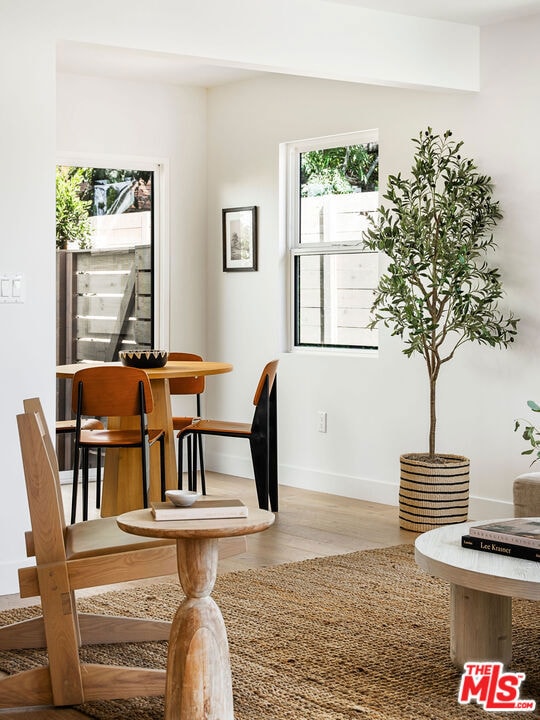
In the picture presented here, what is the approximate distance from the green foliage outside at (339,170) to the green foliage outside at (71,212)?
1.49m

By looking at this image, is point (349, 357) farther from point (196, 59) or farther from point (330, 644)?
point (330, 644)

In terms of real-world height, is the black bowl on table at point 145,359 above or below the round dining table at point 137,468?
above

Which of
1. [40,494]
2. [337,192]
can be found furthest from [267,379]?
[40,494]

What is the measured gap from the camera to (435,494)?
5.40 metres

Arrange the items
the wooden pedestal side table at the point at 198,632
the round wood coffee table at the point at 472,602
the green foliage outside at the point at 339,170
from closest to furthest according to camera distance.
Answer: the wooden pedestal side table at the point at 198,632 → the round wood coffee table at the point at 472,602 → the green foliage outside at the point at 339,170

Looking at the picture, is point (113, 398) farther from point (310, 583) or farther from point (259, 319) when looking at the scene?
point (259, 319)

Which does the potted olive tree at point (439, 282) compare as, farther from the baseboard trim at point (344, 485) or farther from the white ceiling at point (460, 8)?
the white ceiling at point (460, 8)

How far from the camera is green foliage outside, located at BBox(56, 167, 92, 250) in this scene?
22.9 feet

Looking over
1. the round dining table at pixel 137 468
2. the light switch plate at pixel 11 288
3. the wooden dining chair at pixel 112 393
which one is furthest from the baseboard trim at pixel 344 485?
the light switch plate at pixel 11 288

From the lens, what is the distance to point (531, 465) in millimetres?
5250

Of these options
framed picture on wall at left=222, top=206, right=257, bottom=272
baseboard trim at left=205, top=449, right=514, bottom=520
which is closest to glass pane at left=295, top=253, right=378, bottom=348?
framed picture on wall at left=222, top=206, right=257, bottom=272

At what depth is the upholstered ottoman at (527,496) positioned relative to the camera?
14.7ft

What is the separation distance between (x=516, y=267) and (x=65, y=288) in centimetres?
315

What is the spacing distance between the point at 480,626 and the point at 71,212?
464 cm
